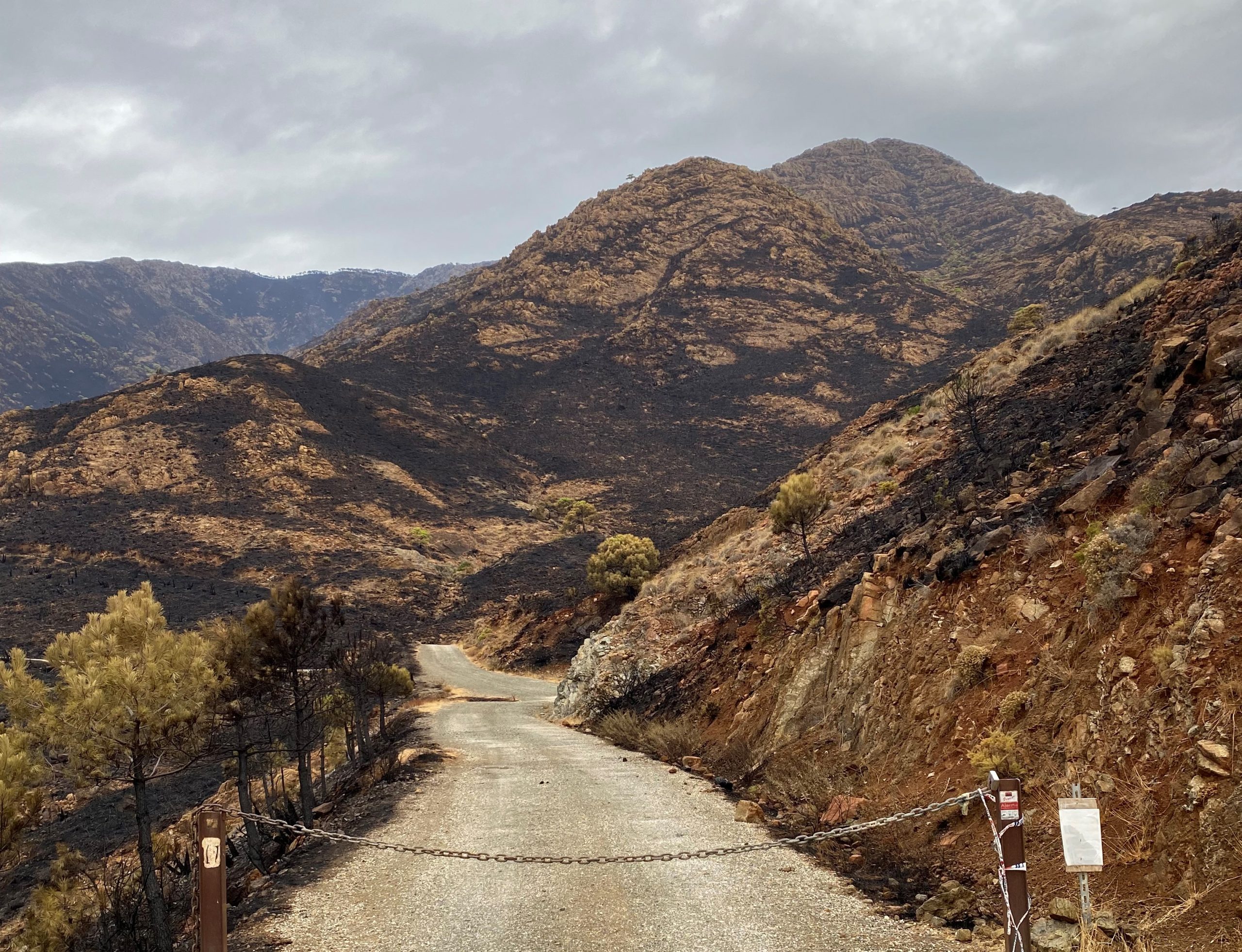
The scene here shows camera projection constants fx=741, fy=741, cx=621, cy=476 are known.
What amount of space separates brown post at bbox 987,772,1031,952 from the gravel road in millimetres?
1108

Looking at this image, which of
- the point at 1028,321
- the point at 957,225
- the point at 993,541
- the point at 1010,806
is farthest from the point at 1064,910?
the point at 957,225

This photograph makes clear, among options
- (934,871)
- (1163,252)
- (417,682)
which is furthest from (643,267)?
(934,871)

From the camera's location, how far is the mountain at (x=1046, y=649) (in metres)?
5.38

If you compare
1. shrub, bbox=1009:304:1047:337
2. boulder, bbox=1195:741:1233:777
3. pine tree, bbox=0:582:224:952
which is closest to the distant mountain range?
shrub, bbox=1009:304:1047:337

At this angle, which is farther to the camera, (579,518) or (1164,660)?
(579,518)

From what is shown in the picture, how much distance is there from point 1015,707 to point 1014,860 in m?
3.27

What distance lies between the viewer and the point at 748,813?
30.6ft

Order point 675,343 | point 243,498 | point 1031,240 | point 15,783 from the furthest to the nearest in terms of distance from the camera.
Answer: point 1031,240
point 675,343
point 243,498
point 15,783

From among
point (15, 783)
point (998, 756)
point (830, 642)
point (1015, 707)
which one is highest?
point (1015, 707)

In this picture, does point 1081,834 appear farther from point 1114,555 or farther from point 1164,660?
point 1114,555

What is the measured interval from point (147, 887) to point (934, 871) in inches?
405

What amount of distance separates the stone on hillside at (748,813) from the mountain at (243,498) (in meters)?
43.2

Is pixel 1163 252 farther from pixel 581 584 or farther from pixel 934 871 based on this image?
pixel 934 871

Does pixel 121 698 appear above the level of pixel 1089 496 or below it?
below
